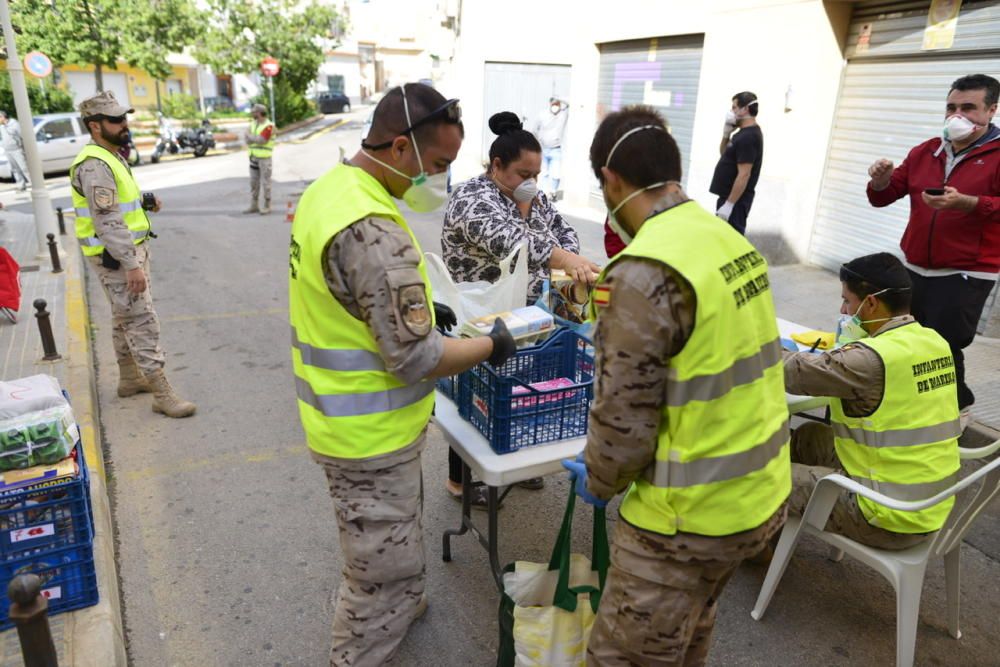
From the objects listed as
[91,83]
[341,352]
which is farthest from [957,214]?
[91,83]

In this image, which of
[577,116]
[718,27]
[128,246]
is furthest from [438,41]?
[128,246]

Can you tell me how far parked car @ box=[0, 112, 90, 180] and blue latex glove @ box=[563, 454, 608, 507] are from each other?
66.4 ft

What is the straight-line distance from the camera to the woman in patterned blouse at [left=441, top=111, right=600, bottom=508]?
330cm

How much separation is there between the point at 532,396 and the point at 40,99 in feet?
97.3

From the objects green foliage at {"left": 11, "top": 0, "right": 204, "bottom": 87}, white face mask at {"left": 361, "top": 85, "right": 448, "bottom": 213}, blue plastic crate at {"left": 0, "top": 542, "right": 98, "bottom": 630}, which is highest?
green foliage at {"left": 11, "top": 0, "right": 204, "bottom": 87}

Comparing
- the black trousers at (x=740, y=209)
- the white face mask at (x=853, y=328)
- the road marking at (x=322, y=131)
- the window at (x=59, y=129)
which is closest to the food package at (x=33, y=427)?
the white face mask at (x=853, y=328)

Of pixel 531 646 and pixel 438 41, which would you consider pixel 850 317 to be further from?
pixel 438 41

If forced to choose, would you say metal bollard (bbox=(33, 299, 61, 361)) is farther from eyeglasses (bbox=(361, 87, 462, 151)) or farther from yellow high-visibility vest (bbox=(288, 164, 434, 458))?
eyeglasses (bbox=(361, 87, 462, 151))

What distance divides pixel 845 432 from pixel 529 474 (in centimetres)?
138

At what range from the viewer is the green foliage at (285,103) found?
33.2m

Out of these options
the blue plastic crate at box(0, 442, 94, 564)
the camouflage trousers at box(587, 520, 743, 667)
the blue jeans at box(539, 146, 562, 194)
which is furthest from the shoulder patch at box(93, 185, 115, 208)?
the blue jeans at box(539, 146, 562, 194)

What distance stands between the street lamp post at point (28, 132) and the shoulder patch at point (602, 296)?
938 cm

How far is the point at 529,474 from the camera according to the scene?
8.30 ft

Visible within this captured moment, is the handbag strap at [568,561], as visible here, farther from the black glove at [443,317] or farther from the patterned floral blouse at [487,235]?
the patterned floral blouse at [487,235]
